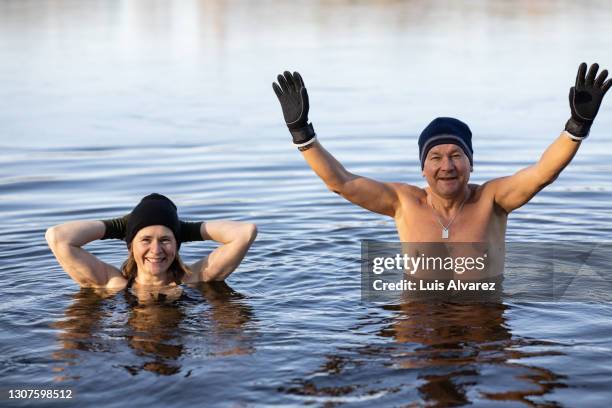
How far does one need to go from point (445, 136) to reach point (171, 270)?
2345 millimetres

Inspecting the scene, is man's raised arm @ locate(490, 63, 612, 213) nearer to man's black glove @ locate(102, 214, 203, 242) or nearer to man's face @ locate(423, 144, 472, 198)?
man's face @ locate(423, 144, 472, 198)

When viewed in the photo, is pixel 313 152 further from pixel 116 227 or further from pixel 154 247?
pixel 116 227

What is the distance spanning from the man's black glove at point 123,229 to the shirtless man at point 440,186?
123cm

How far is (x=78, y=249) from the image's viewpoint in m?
7.88

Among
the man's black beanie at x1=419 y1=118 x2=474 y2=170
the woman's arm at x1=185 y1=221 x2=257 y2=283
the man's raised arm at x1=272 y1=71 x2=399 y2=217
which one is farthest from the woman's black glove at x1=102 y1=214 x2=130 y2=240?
the man's black beanie at x1=419 y1=118 x2=474 y2=170

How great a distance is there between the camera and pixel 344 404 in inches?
223

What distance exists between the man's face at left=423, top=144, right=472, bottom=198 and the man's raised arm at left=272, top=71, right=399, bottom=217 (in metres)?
0.39

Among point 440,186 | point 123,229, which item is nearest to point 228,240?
point 123,229

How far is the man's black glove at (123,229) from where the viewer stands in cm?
792

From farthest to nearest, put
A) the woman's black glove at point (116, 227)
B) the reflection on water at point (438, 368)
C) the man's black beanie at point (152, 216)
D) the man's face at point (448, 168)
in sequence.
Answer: the woman's black glove at point (116, 227) → the man's black beanie at point (152, 216) → the man's face at point (448, 168) → the reflection on water at point (438, 368)

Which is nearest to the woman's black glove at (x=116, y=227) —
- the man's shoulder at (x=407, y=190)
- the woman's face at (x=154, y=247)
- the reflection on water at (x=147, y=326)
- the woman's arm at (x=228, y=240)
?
the woman's face at (x=154, y=247)

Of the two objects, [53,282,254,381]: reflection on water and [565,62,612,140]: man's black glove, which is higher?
[565,62,612,140]: man's black glove

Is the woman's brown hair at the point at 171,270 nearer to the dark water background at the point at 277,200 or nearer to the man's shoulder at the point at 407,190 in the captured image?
the dark water background at the point at 277,200

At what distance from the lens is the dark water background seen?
243 inches
